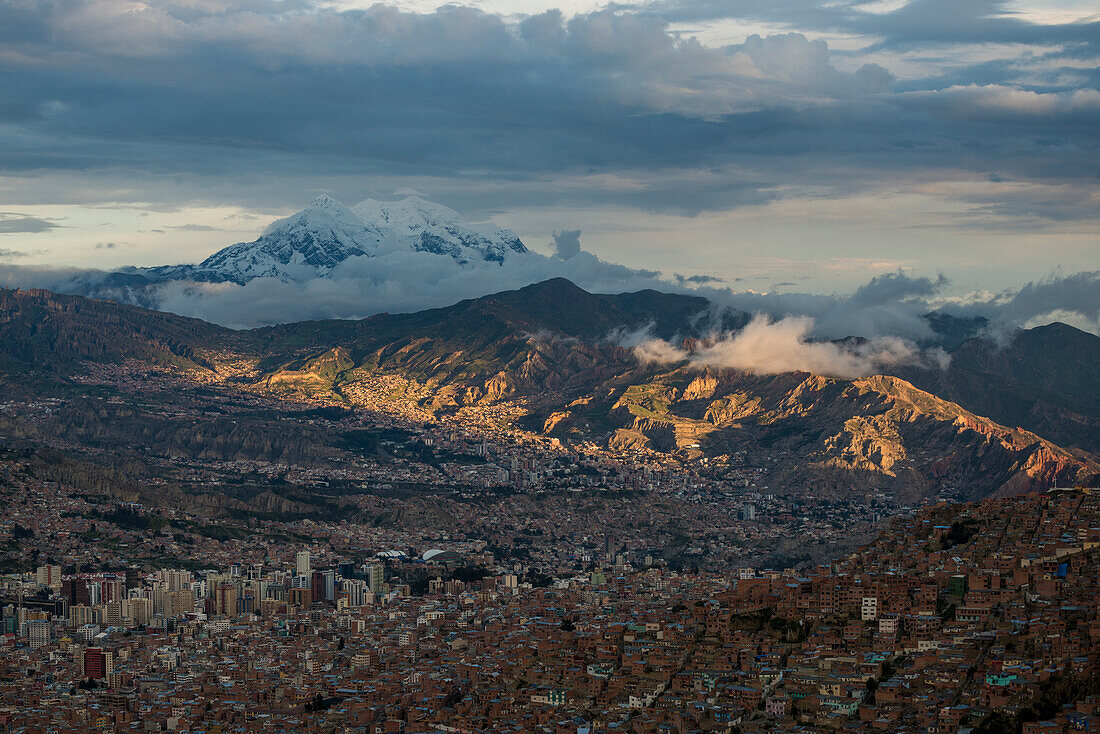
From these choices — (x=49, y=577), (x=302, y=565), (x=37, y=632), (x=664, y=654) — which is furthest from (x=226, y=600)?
(x=664, y=654)

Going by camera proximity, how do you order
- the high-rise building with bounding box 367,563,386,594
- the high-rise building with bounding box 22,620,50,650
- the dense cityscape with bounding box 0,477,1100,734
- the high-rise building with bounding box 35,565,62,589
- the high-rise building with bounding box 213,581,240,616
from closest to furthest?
the dense cityscape with bounding box 0,477,1100,734 → the high-rise building with bounding box 22,620,50,650 → the high-rise building with bounding box 213,581,240,616 → the high-rise building with bounding box 35,565,62,589 → the high-rise building with bounding box 367,563,386,594

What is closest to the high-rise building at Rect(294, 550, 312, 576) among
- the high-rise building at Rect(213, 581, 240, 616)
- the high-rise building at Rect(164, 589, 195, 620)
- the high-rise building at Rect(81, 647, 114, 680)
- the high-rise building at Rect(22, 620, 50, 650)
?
the high-rise building at Rect(213, 581, 240, 616)

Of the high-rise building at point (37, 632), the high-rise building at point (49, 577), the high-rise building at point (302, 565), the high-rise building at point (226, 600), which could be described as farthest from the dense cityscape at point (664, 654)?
the high-rise building at point (302, 565)

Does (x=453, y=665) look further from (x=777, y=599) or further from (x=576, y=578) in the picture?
(x=576, y=578)

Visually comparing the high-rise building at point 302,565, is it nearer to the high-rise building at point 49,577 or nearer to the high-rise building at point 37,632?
the high-rise building at point 49,577

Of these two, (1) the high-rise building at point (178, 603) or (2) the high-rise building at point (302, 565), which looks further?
(2) the high-rise building at point (302, 565)

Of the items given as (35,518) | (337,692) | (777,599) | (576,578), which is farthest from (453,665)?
(35,518)

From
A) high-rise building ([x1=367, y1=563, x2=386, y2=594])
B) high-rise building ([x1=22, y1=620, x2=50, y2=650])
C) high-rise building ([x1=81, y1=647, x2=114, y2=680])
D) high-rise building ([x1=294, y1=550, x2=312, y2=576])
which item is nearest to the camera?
high-rise building ([x1=81, y1=647, x2=114, y2=680])

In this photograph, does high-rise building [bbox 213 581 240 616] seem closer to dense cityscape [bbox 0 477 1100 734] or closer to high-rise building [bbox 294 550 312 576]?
dense cityscape [bbox 0 477 1100 734]

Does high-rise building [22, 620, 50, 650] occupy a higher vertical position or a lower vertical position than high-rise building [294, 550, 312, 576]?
higher

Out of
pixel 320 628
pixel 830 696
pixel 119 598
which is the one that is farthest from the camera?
pixel 119 598

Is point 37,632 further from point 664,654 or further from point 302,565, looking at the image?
point 664,654
